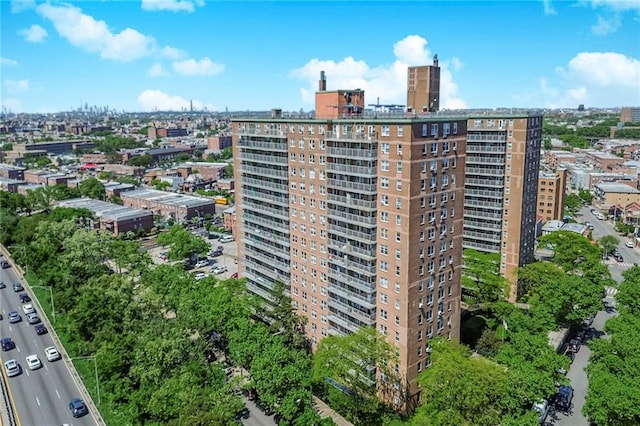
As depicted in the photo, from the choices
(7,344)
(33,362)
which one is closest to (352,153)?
(33,362)

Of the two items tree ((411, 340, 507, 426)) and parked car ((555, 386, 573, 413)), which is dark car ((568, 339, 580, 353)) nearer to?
parked car ((555, 386, 573, 413))

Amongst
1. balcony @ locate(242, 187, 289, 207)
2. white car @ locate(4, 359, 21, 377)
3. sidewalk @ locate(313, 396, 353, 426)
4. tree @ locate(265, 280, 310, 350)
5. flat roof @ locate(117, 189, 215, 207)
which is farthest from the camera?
flat roof @ locate(117, 189, 215, 207)

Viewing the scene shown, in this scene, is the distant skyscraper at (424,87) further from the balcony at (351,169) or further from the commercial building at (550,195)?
the commercial building at (550,195)

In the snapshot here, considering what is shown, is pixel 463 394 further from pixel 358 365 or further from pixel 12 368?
pixel 12 368

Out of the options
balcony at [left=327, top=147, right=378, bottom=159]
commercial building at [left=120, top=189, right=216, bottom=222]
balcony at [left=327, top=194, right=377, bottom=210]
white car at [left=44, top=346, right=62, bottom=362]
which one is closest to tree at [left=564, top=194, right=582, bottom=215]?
commercial building at [left=120, top=189, right=216, bottom=222]

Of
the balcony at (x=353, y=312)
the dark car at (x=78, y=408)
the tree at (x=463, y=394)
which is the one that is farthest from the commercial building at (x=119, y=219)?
the tree at (x=463, y=394)

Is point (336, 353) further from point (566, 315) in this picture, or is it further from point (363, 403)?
point (566, 315)

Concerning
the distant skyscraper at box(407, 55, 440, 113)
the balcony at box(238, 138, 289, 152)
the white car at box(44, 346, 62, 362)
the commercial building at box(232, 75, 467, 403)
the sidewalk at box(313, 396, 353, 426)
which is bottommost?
the sidewalk at box(313, 396, 353, 426)
